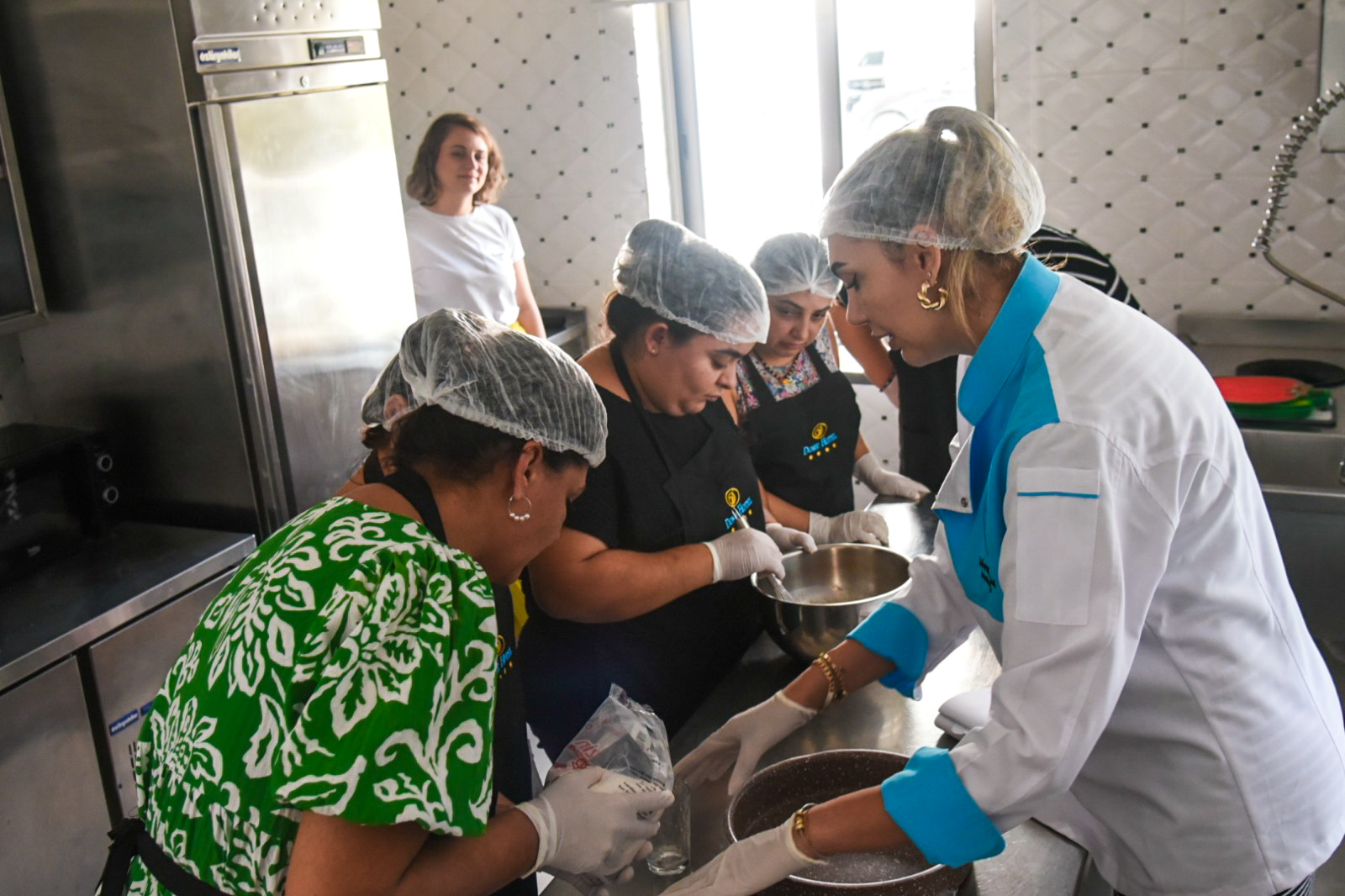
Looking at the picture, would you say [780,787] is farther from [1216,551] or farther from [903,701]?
[1216,551]

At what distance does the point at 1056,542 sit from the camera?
3.79ft

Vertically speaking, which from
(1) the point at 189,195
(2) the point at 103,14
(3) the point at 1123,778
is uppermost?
(2) the point at 103,14

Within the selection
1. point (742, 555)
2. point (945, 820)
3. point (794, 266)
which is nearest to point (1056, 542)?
point (945, 820)

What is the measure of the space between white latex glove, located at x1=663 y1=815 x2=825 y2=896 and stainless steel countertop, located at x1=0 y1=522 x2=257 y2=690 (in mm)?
1605

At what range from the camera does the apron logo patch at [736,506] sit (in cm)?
210

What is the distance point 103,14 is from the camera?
260 centimetres

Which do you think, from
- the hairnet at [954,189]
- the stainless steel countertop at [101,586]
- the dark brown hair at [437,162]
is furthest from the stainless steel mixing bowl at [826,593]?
the dark brown hair at [437,162]

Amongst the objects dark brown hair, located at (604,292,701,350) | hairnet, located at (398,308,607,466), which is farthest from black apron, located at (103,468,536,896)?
dark brown hair, located at (604,292,701,350)

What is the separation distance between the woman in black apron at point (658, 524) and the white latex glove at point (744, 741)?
26 cm

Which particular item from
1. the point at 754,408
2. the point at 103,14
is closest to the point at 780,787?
the point at 754,408

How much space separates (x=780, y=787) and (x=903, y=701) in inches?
13.8

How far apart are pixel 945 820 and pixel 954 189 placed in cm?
71

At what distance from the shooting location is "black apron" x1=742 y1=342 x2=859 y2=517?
2588 mm

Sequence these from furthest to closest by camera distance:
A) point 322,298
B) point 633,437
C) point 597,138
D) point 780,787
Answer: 1. point 597,138
2. point 322,298
3. point 633,437
4. point 780,787
